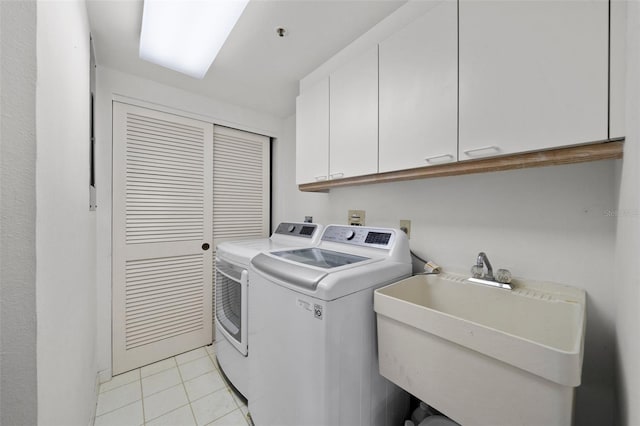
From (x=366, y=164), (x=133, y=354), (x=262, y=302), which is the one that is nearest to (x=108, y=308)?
(x=133, y=354)

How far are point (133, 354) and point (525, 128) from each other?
289 centimetres

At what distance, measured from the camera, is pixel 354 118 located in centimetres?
148

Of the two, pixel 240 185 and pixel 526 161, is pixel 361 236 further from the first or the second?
pixel 240 185

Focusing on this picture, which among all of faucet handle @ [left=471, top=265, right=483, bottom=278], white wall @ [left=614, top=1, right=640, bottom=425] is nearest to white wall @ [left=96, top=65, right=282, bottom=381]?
faucet handle @ [left=471, top=265, right=483, bottom=278]

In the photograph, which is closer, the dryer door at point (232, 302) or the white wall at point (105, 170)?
the dryer door at point (232, 302)

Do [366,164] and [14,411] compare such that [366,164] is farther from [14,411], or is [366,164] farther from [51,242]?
[14,411]

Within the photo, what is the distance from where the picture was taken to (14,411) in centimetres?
40

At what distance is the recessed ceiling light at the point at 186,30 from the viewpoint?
115 cm

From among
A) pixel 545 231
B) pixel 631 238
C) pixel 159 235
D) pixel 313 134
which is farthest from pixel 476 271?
pixel 159 235

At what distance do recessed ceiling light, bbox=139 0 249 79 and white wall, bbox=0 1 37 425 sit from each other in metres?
0.95

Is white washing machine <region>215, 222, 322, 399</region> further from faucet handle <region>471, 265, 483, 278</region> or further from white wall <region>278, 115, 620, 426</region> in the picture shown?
faucet handle <region>471, 265, 483, 278</region>

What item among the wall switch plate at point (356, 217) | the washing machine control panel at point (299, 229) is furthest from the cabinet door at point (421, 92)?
the washing machine control panel at point (299, 229)

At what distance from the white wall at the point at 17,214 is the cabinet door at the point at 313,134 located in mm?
1381

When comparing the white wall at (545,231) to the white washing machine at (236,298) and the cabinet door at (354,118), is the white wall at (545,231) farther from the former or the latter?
the white washing machine at (236,298)
